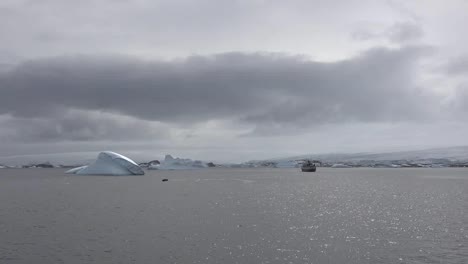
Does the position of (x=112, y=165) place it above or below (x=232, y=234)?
above

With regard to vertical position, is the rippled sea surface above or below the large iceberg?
below

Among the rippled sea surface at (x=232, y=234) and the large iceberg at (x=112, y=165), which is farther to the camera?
the large iceberg at (x=112, y=165)

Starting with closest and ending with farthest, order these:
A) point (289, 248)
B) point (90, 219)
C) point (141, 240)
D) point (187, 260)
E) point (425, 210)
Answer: point (187, 260) → point (289, 248) → point (141, 240) → point (90, 219) → point (425, 210)

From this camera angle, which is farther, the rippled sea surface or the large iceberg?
the large iceberg

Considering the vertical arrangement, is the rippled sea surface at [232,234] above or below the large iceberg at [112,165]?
below

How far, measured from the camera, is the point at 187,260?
77.8ft

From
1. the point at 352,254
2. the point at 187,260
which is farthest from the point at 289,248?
the point at 187,260

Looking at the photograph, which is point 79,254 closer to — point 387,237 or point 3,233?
point 3,233

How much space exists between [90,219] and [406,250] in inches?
1093

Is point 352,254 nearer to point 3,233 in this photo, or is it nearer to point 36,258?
point 36,258

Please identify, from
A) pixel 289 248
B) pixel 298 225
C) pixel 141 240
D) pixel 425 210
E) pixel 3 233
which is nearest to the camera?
pixel 289 248

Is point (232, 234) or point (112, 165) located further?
point (112, 165)

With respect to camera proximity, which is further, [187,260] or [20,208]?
[20,208]

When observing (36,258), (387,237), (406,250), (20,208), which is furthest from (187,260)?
(20,208)
